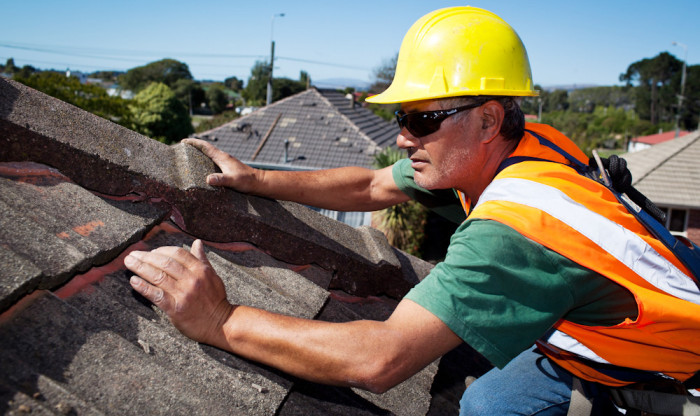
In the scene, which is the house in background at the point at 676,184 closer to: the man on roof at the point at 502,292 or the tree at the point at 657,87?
the man on roof at the point at 502,292

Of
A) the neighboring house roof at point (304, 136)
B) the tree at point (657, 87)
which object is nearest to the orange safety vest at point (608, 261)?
the neighboring house roof at point (304, 136)

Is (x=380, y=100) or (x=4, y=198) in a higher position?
(x=380, y=100)

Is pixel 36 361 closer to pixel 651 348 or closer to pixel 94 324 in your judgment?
pixel 94 324

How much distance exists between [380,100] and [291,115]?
17880 mm

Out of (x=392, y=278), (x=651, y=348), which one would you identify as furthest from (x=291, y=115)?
(x=651, y=348)

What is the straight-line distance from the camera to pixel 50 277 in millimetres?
1390

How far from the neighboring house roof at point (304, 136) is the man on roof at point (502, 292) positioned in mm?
14445

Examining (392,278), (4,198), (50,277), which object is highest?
(4,198)

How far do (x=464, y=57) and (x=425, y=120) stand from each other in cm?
30

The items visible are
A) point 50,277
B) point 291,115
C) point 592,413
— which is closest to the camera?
point 50,277

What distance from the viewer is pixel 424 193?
2.88m

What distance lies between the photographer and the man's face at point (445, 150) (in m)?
2.09

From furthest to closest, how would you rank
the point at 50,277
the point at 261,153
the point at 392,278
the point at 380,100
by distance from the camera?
1. the point at 261,153
2. the point at 392,278
3. the point at 380,100
4. the point at 50,277

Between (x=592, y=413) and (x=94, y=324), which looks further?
(x=592, y=413)
